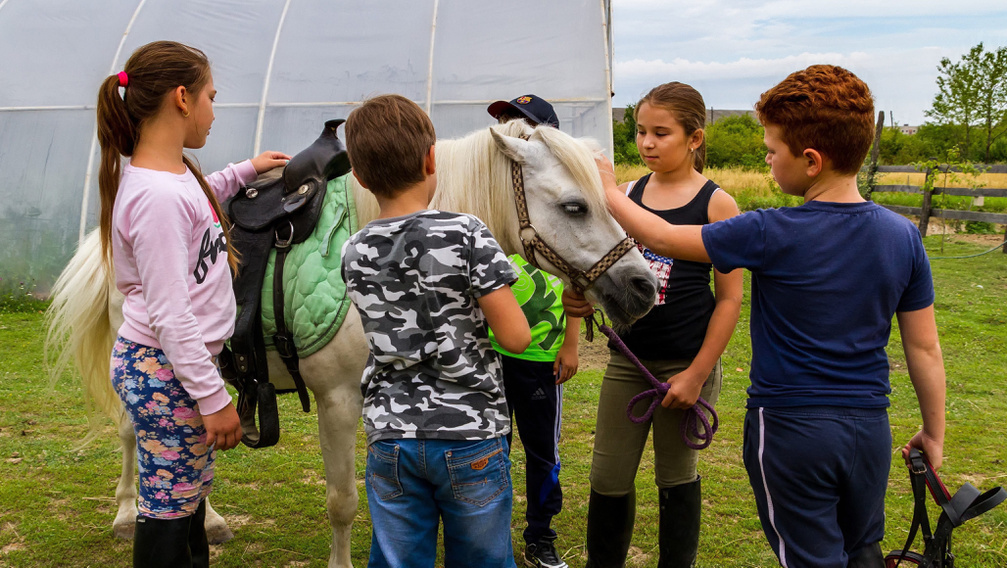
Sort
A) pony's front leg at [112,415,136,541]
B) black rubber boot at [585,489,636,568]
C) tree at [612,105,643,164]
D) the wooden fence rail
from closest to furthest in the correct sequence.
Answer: black rubber boot at [585,489,636,568], pony's front leg at [112,415,136,541], the wooden fence rail, tree at [612,105,643,164]

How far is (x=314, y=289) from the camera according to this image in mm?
2303

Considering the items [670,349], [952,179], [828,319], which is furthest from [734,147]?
[828,319]

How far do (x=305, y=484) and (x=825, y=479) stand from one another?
287 cm

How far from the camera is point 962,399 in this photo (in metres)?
5.31

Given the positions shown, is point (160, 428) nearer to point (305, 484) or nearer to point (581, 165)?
point (581, 165)

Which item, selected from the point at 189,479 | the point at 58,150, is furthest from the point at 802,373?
the point at 58,150

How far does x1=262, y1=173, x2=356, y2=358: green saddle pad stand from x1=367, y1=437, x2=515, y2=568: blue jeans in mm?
772

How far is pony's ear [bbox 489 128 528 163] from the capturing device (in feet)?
6.55

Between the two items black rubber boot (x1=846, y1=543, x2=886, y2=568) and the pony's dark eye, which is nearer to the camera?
black rubber boot (x1=846, y1=543, x2=886, y2=568)

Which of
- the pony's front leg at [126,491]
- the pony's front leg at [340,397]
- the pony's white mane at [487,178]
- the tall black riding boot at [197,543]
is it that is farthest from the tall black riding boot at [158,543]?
the pony's front leg at [126,491]

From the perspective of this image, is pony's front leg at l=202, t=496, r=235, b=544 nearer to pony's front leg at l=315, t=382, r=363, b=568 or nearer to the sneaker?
pony's front leg at l=315, t=382, r=363, b=568

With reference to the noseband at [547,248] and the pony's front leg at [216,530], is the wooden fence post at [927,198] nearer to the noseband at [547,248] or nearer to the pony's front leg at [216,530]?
the noseband at [547,248]

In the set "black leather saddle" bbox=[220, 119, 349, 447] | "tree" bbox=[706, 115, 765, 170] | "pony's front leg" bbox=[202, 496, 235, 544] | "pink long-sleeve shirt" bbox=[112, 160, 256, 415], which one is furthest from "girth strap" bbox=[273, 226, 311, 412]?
"tree" bbox=[706, 115, 765, 170]

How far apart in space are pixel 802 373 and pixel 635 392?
71 cm
